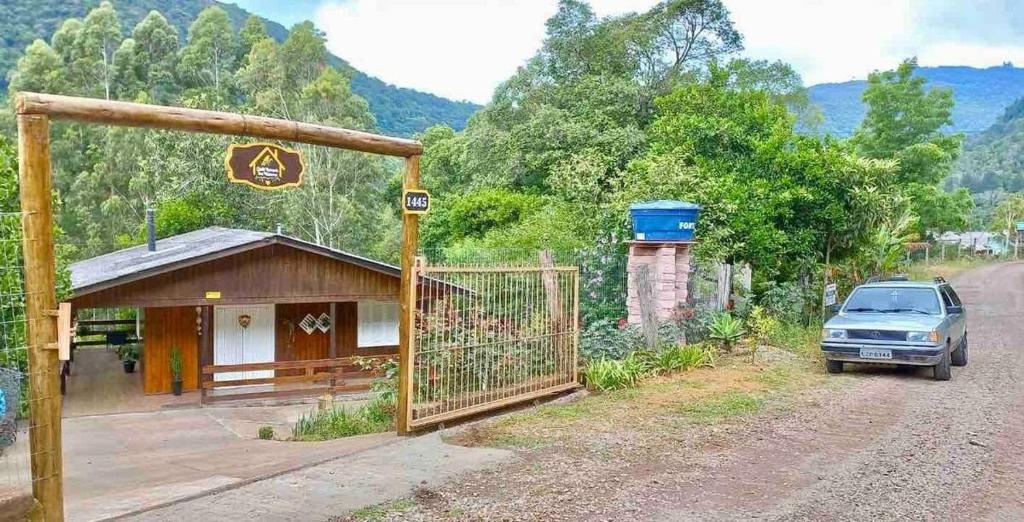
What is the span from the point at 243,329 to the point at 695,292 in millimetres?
11252

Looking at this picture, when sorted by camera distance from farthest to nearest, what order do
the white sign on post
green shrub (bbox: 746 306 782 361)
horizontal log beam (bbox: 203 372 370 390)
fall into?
horizontal log beam (bbox: 203 372 370 390), the white sign on post, green shrub (bbox: 746 306 782 361)

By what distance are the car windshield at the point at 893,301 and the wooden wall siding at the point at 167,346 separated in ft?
46.4

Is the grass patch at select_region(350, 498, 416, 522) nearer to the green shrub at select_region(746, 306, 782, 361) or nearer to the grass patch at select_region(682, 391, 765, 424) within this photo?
the grass patch at select_region(682, 391, 765, 424)

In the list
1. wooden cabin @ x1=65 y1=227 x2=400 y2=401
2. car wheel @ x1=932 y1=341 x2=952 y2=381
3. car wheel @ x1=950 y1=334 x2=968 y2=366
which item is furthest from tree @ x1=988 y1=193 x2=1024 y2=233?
wooden cabin @ x1=65 y1=227 x2=400 y2=401

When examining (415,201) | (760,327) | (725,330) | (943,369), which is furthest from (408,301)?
(943,369)

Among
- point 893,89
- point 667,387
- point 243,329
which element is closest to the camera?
point 667,387

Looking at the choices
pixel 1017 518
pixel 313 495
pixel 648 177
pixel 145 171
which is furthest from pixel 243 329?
pixel 145 171

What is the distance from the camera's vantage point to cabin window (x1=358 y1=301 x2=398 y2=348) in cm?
1997

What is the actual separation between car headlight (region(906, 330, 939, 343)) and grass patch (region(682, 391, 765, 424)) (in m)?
2.71

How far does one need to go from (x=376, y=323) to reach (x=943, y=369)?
44.3ft

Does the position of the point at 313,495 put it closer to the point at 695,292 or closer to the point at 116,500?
the point at 116,500

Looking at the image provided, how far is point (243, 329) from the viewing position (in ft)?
60.4

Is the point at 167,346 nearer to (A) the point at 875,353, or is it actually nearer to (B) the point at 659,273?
(B) the point at 659,273

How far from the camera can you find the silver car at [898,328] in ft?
34.6
